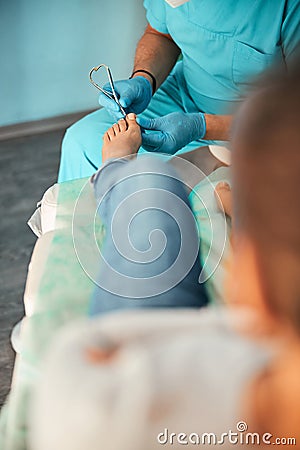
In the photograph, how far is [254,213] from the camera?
548 millimetres

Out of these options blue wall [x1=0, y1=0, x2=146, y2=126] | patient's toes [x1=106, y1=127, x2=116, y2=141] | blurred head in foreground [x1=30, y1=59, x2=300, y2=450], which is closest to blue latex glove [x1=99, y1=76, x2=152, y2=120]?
patient's toes [x1=106, y1=127, x2=116, y2=141]

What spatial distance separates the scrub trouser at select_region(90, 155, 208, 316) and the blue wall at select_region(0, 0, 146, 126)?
117cm

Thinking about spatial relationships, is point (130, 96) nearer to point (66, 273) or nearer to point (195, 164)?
point (195, 164)

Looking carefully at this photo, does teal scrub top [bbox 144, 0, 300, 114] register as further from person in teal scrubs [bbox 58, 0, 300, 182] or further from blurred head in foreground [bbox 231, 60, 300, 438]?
blurred head in foreground [bbox 231, 60, 300, 438]

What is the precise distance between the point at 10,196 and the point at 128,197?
112 cm

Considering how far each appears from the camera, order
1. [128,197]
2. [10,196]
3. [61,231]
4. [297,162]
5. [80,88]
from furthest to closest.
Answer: [80,88] → [10,196] → [61,231] → [128,197] → [297,162]

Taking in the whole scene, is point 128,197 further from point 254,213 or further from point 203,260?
point 254,213

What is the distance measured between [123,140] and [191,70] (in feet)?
1.12

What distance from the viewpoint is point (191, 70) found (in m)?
1.63

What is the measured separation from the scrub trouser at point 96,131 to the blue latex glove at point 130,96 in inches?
2.2

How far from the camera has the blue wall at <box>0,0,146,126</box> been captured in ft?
7.27

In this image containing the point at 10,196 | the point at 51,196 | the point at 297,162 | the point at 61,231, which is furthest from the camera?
the point at 10,196

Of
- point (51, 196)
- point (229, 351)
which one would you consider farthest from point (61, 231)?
point (229, 351)

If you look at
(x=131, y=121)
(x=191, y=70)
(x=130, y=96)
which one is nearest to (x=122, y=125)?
(x=131, y=121)
